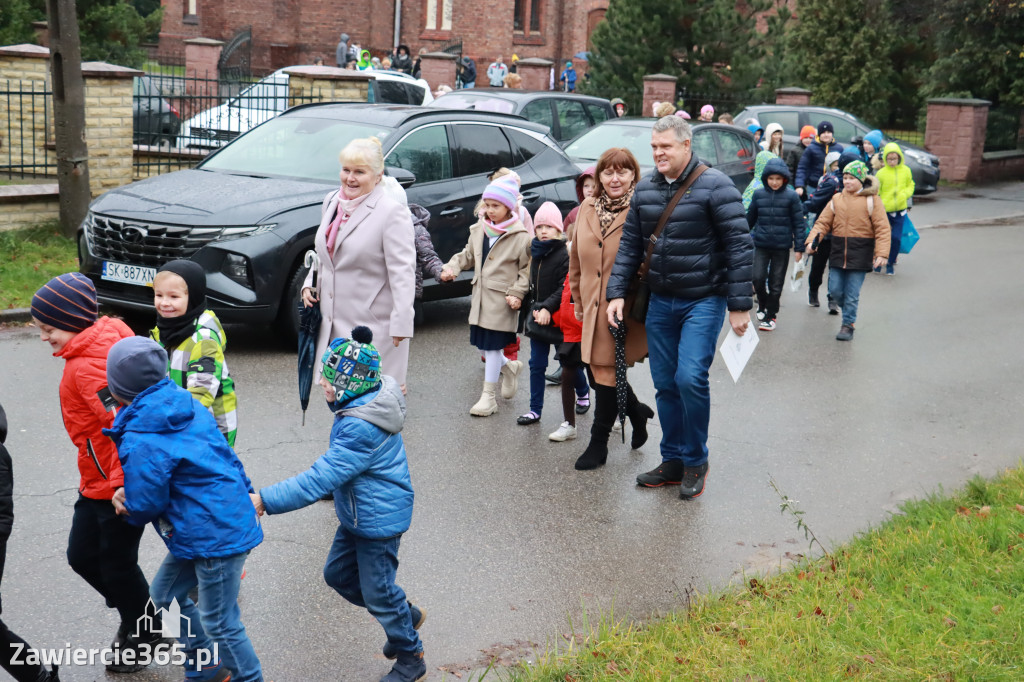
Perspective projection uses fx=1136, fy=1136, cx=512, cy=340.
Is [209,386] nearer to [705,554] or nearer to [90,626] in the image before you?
[90,626]

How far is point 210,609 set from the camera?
3.79 meters

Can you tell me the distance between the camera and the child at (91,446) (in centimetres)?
406

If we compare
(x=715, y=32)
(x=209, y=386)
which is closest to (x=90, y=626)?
(x=209, y=386)

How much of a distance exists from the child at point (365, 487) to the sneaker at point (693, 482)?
8.41 feet

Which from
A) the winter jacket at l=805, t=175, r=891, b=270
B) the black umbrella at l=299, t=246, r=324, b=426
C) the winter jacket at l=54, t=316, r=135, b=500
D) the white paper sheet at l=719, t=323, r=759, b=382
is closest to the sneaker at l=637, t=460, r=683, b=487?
the white paper sheet at l=719, t=323, r=759, b=382

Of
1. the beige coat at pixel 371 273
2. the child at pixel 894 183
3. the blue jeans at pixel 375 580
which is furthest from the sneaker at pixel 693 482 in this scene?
the child at pixel 894 183

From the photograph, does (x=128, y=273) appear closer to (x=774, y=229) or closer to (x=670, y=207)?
(x=670, y=207)

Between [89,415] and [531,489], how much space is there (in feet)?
9.47

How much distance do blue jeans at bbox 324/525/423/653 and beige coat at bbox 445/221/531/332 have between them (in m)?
3.63

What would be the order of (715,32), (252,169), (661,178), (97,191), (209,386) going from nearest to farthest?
(209,386) → (661,178) → (252,169) → (97,191) → (715,32)

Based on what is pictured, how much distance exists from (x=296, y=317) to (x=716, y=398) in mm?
3331

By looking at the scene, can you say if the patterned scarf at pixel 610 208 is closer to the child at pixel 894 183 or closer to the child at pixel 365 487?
the child at pixel 365 487

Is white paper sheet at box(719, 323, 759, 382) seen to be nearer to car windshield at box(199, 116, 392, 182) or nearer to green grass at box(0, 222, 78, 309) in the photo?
car windshield at box(199, 116, 392, 182)

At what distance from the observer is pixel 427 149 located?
391 inches
